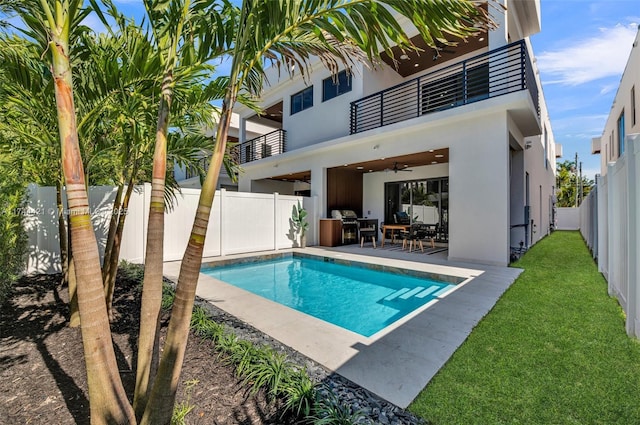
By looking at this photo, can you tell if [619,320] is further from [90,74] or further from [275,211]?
[275,211]

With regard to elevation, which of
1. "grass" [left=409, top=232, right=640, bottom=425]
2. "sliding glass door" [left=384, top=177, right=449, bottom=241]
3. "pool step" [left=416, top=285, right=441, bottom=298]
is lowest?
"pool step" [left=416, top=285, right=441, bottom=298]

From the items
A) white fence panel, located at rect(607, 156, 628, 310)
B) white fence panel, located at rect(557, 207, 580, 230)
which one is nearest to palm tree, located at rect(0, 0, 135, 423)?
white fence panel, located at rect(607, 156, 628, 310)

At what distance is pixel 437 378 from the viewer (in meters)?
2.75

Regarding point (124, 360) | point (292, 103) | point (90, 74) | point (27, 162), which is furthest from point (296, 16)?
A: point (292, 103)

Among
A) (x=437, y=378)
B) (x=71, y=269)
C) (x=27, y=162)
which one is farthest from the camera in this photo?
(x=27, y=162)

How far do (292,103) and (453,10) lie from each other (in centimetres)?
1458

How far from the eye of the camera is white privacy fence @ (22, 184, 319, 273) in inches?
272

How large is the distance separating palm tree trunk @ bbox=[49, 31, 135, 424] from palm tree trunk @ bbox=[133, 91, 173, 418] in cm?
21

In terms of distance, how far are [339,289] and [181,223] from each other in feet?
18.3

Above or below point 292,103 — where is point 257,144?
below

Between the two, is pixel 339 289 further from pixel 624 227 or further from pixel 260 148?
pixel 260 148

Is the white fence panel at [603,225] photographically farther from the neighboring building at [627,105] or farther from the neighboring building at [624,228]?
the neighboring building at [627,105]

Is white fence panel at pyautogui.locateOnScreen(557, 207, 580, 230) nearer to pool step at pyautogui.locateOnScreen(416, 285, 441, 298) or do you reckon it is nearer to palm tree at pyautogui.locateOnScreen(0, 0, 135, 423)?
pool step at pyautogui.locateOnScreen(416, 285, 441, 298)

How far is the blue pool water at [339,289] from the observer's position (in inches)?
217
